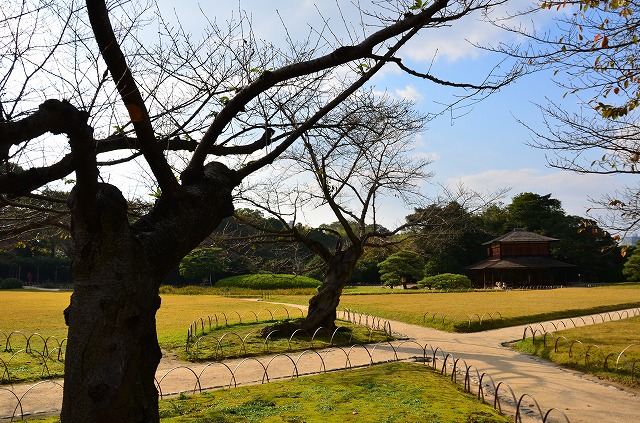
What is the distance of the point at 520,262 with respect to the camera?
145 ft

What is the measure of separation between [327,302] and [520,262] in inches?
1332

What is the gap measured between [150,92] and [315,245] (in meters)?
10.7

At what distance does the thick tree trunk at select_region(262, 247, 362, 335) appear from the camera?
14.9 meters

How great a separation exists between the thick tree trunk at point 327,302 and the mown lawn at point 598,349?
5059 millimetres

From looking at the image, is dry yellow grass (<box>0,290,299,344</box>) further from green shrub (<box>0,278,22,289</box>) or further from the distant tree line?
green shrub (<box>0,278,22,289</box>)

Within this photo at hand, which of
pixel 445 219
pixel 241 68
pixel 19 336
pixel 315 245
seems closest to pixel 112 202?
pixel 241 68

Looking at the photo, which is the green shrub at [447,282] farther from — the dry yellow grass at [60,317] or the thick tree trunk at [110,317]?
the thick tree trunk at [110,317]

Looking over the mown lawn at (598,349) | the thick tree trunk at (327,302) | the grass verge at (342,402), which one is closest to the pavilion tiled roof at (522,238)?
the mown lawn at (598,349)

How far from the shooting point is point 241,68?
20.1ft

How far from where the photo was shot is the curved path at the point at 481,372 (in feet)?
25.3

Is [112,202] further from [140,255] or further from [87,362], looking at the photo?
[87,362]

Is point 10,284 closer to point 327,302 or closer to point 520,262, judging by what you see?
point 327,302

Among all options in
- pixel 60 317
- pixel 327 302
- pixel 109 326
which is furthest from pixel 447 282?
pixel 109 326

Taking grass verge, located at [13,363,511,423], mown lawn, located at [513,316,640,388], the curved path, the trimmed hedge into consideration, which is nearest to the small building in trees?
the trimmed hedge
